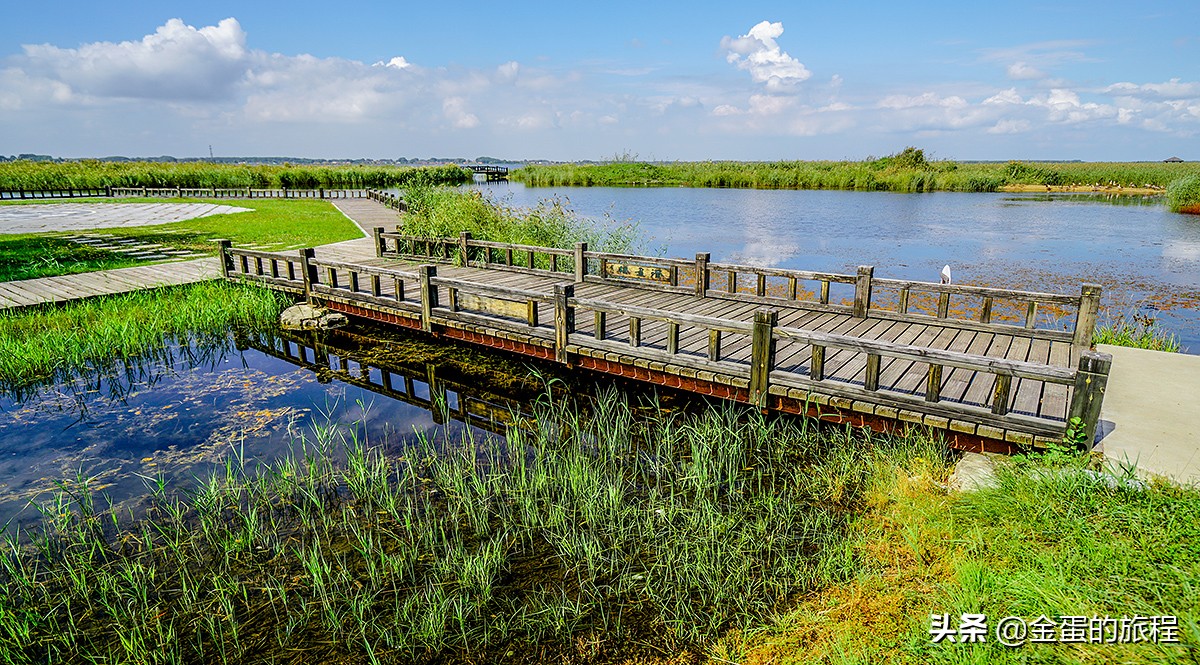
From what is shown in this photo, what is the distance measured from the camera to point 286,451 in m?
7.89

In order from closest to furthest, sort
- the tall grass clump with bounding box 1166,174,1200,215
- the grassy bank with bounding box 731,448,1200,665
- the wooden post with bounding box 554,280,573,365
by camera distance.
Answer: the grassy bank with bounding box 731,448,1200,665 < the wooden post with bounding box 554,280,573,365 < the tall grass clump with bounding box 1166,174,1200,215

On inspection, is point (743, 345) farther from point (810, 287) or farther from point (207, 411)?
point (810, 287)

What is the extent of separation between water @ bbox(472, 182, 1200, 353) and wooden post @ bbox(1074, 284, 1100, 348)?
6543 millimetres

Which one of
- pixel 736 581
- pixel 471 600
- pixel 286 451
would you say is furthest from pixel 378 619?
pixel 286 451

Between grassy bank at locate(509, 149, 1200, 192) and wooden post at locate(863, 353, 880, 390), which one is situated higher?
grassy bank at locate(509, 149, 1200, 192)

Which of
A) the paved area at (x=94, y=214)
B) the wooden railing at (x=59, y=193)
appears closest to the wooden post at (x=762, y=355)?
the paved area at (x=94, y=214)

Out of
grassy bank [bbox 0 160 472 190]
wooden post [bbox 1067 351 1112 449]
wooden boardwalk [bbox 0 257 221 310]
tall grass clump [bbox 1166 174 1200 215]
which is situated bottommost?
wooden boardwalk [bbox 0 257 221 310]

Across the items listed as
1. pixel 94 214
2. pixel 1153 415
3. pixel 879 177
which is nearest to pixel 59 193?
pixel 94 214

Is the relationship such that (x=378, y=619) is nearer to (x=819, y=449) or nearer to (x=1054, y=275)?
(x=819, y=449)

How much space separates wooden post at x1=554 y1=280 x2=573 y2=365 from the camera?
925 cm

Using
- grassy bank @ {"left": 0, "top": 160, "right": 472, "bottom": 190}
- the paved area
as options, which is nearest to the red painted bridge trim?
the paved area

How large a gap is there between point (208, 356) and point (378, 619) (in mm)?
8955

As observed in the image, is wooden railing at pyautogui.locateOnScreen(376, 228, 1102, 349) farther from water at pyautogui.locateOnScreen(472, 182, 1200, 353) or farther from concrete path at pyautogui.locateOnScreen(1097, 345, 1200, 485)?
water at pyautogui.locateOnScreen(472, 182, 1200, 353)

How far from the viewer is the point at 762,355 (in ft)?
25.2
